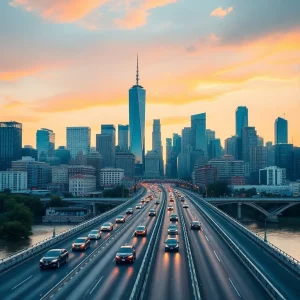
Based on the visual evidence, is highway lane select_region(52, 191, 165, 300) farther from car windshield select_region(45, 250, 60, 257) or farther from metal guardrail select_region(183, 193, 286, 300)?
metal guardrail select_region(183, 193, 286, 300)

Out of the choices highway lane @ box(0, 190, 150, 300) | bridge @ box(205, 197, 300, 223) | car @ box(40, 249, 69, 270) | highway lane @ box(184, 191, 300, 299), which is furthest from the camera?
bridge @ box(205, 197, 300, 223)

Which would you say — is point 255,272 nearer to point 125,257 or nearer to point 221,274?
point 221,274

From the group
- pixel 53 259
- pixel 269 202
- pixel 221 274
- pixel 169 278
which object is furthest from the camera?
pixel 269 202

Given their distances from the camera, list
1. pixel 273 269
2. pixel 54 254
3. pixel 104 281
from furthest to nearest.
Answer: pixel 54 254
pixel 273 269
pixel 104 281

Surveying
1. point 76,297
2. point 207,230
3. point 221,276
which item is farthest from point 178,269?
point 207,230

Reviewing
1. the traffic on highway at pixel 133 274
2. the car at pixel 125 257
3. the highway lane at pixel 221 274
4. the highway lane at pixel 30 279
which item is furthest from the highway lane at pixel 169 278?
the highway lane at pixel 30 279

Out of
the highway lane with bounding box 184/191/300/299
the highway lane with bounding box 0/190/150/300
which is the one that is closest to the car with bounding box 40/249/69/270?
the highway lane with bounding box 0/190/150/300

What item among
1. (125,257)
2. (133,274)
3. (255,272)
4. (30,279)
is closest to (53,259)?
(30,279)
